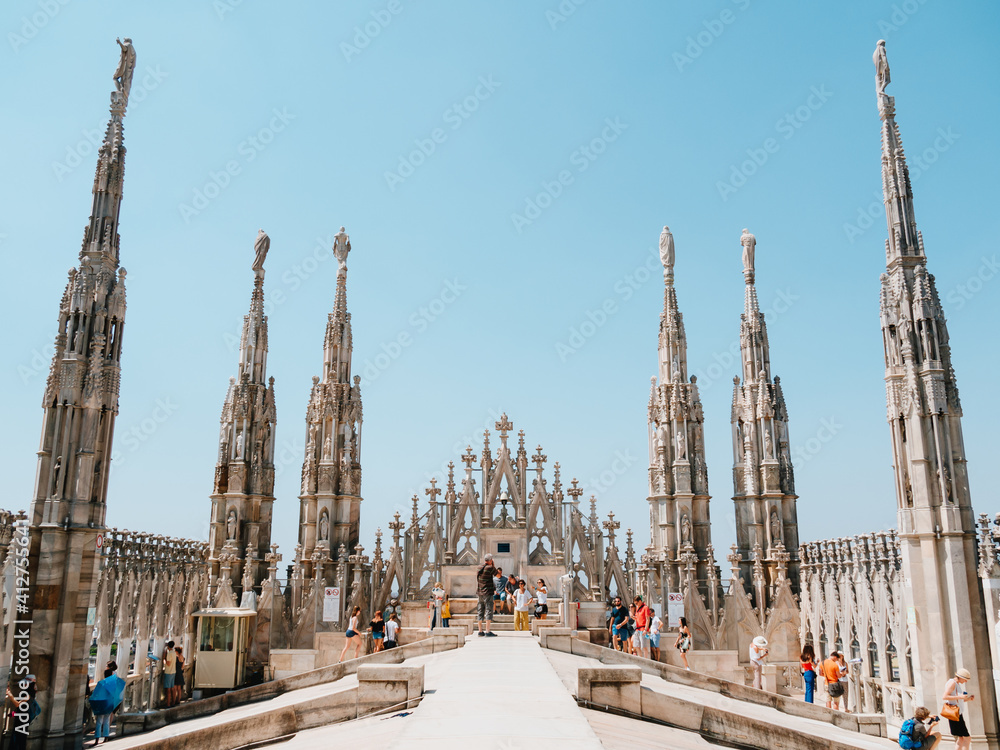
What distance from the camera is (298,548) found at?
28.9 meters

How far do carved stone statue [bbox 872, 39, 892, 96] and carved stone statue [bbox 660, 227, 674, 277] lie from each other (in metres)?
12.0

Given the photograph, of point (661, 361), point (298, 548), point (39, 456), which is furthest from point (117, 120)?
point (661, 361)

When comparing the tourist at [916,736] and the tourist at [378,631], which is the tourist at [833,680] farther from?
the tourist at [378,631]

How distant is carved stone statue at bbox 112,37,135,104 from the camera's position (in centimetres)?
2053

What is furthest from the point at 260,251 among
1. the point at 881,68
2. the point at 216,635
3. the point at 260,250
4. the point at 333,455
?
the point at 881,68

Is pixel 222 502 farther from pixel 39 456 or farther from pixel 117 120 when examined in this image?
pixel 117 120

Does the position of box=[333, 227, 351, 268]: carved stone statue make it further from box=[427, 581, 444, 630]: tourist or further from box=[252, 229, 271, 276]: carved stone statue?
box=[427, 581, 444, 630]: tourist

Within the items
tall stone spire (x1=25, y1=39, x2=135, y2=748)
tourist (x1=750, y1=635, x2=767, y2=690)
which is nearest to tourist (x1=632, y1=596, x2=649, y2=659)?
tourist (x1=750, y1=635, x2=767, y2=690)

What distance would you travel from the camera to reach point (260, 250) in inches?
1237

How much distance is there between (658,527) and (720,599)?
3473mm

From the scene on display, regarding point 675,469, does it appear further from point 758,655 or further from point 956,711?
point 956,711

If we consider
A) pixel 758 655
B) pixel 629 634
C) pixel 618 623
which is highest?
pixel 618 623

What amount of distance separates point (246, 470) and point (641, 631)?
14.8 m

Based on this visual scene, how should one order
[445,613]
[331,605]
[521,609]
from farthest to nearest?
[331,605]
[445,613]
[521,609]
